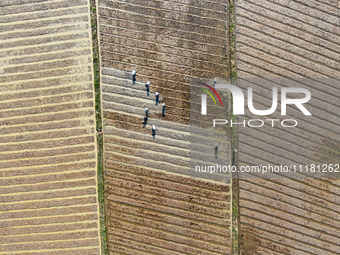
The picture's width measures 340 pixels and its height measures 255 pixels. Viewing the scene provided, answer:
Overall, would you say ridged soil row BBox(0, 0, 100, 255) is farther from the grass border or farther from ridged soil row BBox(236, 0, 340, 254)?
ridged soil row BBox(236, 0, 340, 254)

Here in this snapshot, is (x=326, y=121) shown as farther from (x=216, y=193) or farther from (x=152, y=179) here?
(x=152, y=179)

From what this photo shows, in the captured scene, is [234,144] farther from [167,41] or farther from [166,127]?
[167,41]

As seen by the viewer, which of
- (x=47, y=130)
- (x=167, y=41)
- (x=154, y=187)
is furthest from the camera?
(x=167, y=41)

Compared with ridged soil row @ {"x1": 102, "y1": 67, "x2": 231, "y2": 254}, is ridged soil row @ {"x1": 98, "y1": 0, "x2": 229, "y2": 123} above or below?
above

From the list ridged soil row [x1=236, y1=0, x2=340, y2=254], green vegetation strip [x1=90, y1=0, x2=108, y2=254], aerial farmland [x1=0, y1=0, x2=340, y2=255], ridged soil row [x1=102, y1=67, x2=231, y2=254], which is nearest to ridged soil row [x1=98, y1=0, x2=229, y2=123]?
aerial farmland [x1=0, y1=0, x2=340, y2=255]

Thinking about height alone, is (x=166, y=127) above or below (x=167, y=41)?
below

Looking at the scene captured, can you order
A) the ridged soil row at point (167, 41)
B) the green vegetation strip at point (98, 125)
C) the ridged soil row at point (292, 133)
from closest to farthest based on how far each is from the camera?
the green vegetation strip at point (98, 125) < the ridged soil row at point (292, 133) < the ridged soil row at point (167, 41)

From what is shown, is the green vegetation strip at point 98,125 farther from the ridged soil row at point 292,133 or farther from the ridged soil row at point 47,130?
the ridged soil row at point 292,133

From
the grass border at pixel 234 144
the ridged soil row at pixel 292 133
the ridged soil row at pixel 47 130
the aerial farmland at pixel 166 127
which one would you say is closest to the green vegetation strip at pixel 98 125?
the aerial farmland at pixel 166 127

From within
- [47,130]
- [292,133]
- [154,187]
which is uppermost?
[292,133]

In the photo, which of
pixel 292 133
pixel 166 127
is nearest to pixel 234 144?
pixel 292 133

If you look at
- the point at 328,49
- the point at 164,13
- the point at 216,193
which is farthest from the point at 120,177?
the point at 328,49
